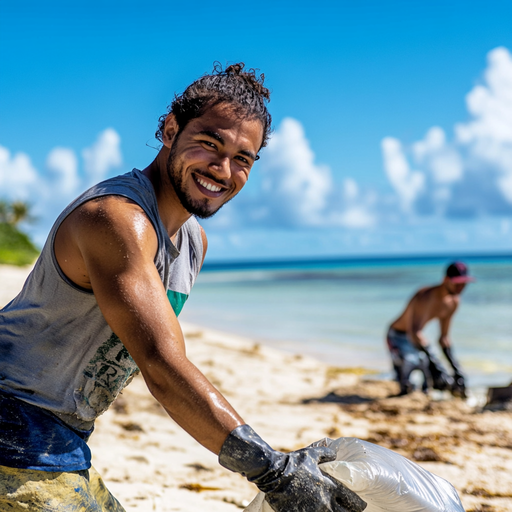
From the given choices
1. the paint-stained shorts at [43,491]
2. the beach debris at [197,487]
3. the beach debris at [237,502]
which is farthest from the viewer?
the beach debris at [197,487]

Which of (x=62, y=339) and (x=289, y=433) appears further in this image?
(x=289, y=433)

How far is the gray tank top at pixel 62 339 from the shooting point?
144 centimetres

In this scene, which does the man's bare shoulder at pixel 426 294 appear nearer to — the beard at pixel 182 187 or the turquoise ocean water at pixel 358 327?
the turquoise ocean water at pixel 358 327

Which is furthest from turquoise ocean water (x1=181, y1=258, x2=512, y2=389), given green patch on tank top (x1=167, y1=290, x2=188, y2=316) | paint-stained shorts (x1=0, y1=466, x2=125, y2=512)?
paint-stained shorts (x1=0, y1=466, x2=125, y2=512)

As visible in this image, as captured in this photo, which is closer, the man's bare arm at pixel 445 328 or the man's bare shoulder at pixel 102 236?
the man's bare shoulder at pixel 102 236

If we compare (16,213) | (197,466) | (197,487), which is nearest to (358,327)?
(197,466)

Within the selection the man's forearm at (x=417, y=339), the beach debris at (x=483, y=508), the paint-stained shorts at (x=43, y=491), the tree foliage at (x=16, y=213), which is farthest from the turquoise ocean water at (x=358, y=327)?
the tree foliage at (x=16, y=213)

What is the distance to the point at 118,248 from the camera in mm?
1270

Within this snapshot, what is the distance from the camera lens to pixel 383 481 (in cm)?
150

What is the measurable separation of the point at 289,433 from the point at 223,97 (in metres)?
3.08

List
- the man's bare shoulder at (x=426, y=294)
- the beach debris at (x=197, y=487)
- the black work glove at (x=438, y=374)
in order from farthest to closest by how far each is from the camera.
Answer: the man's bare shoulder at (x=426, y=294) → the black work glove at (x=438, y=374) → the beach debris at (x=197, y=487)

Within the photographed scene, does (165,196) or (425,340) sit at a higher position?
(425,340)

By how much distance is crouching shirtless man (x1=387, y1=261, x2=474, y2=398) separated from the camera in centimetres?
578

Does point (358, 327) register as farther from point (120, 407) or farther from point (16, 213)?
point (16, 213)
